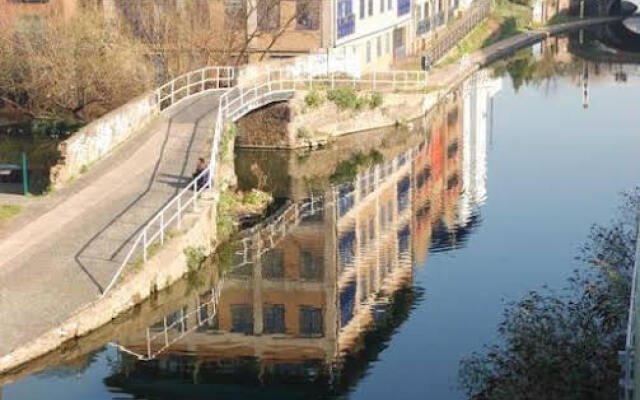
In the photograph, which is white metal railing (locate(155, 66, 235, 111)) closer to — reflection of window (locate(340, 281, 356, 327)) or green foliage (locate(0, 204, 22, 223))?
green foliage (locate(0, 204, 22, 223))

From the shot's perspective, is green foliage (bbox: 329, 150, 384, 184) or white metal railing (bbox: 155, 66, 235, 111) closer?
white metal railing (bbox: 155, 66, 235, 111)

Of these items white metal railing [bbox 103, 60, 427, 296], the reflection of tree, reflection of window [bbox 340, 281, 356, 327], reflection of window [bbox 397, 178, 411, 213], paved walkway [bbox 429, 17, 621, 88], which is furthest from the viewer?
paved walkway [bbox 429, 17, 621, 88]

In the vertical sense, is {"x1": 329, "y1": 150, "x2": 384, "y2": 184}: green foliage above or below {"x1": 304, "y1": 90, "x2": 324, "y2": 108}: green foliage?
below

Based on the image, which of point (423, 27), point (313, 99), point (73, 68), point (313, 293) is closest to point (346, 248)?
point (313, 293)

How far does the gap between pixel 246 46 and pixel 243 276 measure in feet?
89.7

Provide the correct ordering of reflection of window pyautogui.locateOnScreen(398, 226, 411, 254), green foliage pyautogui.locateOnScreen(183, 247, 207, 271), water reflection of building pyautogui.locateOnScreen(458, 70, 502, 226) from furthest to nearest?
1. water reflection of building pyautogui.locateOnScreen(458, 70, 502, 226)
2. reflection of window pyautogui.locateOnScreen(398, 226, 411, 254)
3. green foliage pyautogui.locateOnScreen(183, 247, 207, 271)

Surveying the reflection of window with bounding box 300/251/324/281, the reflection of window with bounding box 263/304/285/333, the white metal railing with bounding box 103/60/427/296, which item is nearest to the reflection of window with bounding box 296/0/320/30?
the white metal railing with bounding box 103/60/427/296

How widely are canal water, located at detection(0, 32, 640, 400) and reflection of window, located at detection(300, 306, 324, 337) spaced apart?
0.07 metres

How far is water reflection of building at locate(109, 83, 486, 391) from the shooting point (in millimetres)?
28984

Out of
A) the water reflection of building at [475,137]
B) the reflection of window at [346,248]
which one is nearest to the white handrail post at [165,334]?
the reflection of window at [346,248]

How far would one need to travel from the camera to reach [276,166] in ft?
166

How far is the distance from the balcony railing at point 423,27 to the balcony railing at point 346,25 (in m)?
14.1

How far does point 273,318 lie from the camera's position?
106 feet

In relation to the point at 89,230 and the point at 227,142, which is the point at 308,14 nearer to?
the point at 227,142
